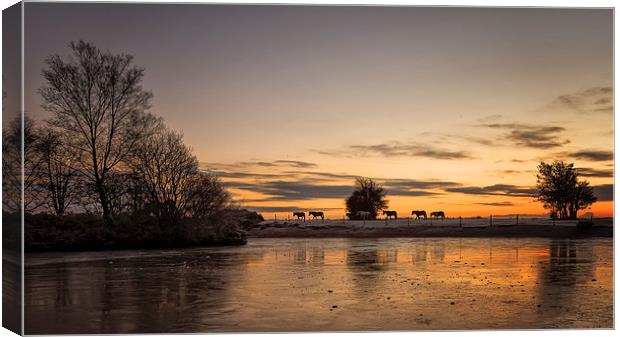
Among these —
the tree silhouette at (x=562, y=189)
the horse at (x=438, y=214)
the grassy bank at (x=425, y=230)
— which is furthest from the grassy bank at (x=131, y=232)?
the tree silhouette at (x=562, y=189)

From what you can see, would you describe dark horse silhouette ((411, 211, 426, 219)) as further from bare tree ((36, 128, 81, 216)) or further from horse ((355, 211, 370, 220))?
bare tree ((36, 128, 81, 216))

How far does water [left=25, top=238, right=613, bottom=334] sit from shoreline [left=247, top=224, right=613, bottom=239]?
0.96ft

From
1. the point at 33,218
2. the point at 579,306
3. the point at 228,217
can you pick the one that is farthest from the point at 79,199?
the point at 579,306

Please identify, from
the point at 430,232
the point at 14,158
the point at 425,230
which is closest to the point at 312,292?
the point at 14,158

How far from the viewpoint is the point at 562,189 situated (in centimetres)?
1052

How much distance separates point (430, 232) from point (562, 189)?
10102 mm

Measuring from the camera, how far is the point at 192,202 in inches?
589

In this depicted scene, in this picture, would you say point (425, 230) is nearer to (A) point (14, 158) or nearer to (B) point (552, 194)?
(B) point (552, 194)

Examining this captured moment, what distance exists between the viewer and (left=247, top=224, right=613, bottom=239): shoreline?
516 inches

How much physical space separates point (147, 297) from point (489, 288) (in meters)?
4.35

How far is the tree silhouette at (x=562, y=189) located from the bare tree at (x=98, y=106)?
581cm

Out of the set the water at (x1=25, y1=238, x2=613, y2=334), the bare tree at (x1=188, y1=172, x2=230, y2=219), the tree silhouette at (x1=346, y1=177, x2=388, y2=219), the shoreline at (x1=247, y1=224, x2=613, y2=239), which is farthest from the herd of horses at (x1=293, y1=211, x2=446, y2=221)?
the shoreline at (x1=247, y1=224, x2=613, y2=239)

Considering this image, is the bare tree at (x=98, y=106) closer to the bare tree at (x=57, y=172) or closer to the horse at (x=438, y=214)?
the bare tree at (x=57, y=172)

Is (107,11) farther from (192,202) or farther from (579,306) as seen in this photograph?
(579,306)
